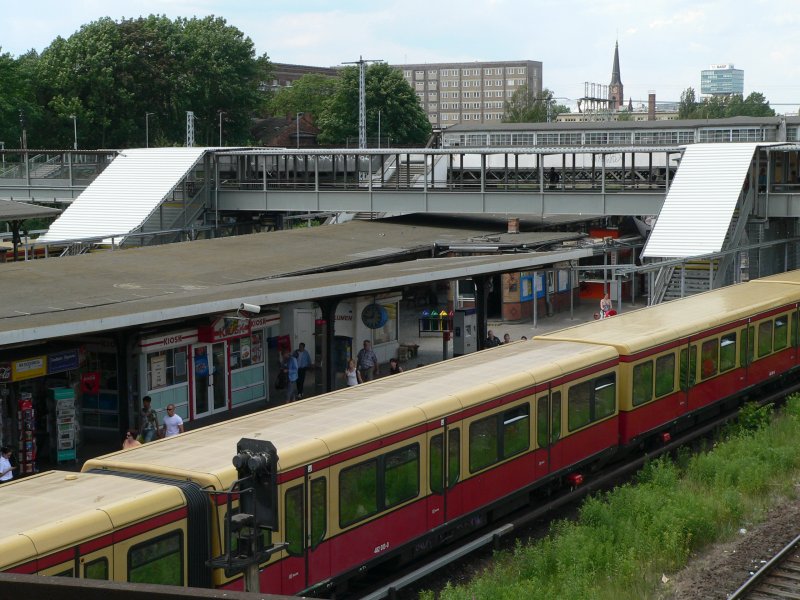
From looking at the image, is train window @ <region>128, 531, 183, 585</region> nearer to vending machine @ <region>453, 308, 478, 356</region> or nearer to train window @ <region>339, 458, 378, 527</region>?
train window @ <region>339, 458, 378, 527</region>

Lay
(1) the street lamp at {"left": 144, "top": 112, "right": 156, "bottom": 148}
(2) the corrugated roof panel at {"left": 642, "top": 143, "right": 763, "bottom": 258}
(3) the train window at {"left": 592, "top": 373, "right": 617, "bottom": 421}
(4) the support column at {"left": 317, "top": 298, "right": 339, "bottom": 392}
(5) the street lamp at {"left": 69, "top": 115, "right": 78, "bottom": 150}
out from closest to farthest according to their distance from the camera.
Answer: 1. (3) the train window at {"left": 592, "top": 373, "right": 617, "bottom": 421}
2. (4) the support column at {"left": 317, "top": 298, "right": 339, "bottom": 392}
3. (2) the corrugated roof panel at {"left": 642, "top": 143, "right": 763, "bottom": 258}
4. (5) the street lamp at {"left": 69, "top": 115, "right": 78, "bottom": 150}
5. (1) the street lamp at {"left": 144, "top": 112, "right": 156, "bottom": 148}

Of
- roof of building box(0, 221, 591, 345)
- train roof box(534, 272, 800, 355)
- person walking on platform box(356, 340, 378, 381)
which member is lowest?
person walking on platform box(356, 340, 378, 381)

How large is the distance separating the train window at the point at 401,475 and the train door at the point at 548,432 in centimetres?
268

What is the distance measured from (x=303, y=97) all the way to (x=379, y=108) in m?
29.4

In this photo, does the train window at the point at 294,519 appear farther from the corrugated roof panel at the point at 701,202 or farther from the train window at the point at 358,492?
the corrugated roof panel at the point at 701,202

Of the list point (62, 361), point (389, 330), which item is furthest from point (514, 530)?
point (389, 330)

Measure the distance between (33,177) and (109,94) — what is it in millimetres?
31638

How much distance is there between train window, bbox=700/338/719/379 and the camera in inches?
708

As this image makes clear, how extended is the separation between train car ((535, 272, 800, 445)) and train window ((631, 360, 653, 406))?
1 cm

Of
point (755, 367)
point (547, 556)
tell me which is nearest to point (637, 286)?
point (755, 367)

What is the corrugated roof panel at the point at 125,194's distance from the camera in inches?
1499

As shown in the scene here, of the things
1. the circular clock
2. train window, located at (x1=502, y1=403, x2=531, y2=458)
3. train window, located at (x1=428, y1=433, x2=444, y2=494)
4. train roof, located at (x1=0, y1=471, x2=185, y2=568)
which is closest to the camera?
train roof, located at (x1=0, y1=471, x2=185, y2=568)

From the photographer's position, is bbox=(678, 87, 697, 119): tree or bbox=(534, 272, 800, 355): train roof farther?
bbox=(678, 87, 697, 119): tree

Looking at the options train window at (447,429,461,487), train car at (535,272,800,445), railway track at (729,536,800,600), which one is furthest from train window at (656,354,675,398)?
train window at (447,429,461,487)
